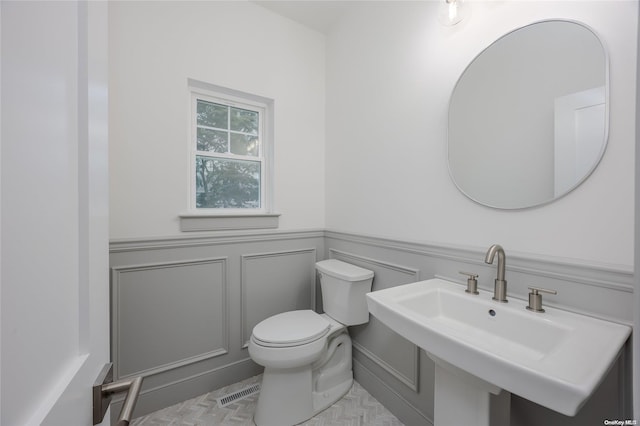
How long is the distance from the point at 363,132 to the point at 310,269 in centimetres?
117

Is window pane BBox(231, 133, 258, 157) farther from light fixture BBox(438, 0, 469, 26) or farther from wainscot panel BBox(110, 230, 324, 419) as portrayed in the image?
light fixture BBox(438, 0, 469, 26)

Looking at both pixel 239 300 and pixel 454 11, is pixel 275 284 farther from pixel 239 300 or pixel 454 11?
pixel 454 11

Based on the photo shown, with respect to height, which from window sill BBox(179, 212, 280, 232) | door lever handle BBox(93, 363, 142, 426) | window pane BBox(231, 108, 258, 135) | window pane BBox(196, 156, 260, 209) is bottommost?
door lever handle BBox(93, 363, 142, 426)

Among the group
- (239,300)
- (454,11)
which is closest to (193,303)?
(239,300)

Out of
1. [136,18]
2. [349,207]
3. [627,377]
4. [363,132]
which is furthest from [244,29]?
[627,377]

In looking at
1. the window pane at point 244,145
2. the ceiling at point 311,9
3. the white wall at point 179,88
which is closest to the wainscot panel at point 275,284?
the white wall at point 179,88

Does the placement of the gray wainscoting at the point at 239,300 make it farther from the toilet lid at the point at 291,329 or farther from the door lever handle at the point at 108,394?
the door lever handle at the point at 108,394

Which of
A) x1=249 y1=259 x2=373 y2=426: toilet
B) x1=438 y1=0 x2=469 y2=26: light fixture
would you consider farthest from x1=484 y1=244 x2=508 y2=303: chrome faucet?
x1=438 y1=0 x2=469 y2=26: light fixture

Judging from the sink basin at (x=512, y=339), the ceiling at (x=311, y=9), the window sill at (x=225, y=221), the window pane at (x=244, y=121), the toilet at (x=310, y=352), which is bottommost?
the toilet at (x=310, y=352)

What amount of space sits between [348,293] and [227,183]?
1.19 m

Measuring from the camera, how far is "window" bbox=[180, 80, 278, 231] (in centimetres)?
182

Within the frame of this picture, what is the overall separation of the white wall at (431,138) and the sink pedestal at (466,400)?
55 cm

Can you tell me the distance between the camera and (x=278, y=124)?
204 centimetres

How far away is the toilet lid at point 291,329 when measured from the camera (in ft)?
4.66
